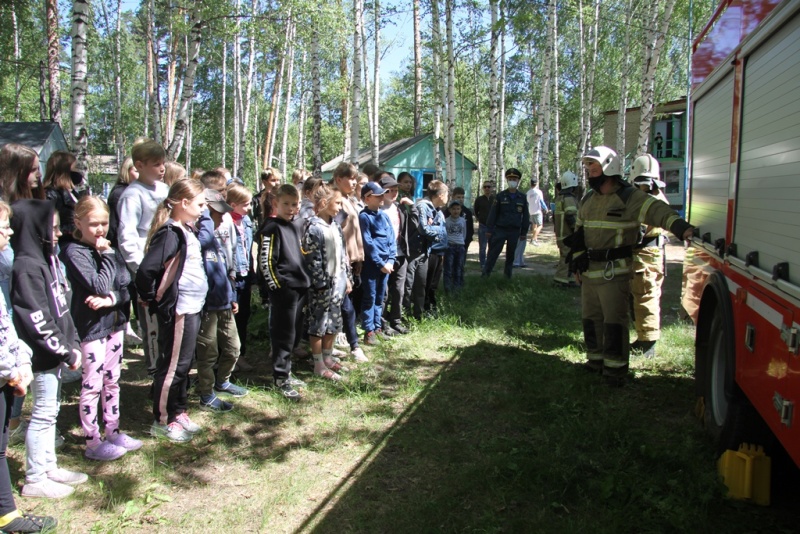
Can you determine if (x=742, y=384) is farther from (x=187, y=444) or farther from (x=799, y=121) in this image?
(x=187, y=444)

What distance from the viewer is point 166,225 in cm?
372

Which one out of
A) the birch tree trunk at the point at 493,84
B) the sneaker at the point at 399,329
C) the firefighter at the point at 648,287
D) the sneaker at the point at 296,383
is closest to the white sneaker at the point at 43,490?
the sneaker at the point at 296,383

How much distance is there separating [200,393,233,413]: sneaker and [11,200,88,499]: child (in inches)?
47.5

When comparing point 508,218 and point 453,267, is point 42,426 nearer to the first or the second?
point 453,267

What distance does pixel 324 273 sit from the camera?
200 inches

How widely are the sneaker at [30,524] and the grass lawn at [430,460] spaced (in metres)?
0.10

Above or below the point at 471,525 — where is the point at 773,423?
above

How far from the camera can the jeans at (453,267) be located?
8945 millimetres

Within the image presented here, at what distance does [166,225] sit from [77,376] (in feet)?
6.56

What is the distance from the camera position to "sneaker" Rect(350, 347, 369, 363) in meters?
5.81

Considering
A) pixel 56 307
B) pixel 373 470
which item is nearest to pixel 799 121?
pixel 373 470

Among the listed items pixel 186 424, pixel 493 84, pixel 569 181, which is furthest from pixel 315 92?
pixel 186 424

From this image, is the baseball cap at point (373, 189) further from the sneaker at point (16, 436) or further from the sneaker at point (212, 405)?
the sneaker at point (16, 436)

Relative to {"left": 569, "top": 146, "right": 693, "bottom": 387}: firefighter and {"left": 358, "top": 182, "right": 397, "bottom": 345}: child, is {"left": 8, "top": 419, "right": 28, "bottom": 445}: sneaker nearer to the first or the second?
{"left": 358, "top": 182, "right": 397, "bottom": 345}: child
